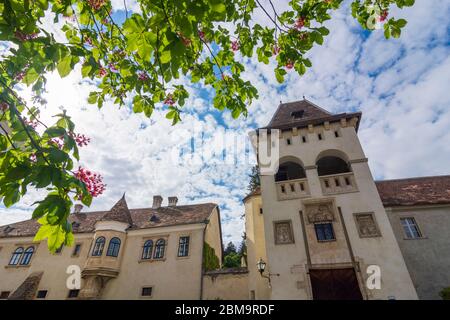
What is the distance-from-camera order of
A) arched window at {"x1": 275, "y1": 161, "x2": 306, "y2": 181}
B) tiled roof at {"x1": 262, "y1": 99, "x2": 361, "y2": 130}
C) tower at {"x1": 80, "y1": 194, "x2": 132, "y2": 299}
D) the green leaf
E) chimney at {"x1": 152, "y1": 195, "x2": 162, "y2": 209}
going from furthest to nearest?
chimney at {"x1": 152, "y1": 195, "x2": 162, "y2": 209} < tower at {"x1": 80, "y1": 194, "x2": 132, "y2": 299} < arched window at {"x1": 275, "y1": 161, "x2": 306, "y2": 181} < tiled roof at {"x1": 262, "y1": 99, "x2": 361, "y2": 130} < the green leaf

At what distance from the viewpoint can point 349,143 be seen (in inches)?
554

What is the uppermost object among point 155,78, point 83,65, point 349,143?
point 349,143

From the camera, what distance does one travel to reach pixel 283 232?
12.5 meters

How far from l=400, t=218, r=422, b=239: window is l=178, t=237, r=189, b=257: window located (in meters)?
14.8

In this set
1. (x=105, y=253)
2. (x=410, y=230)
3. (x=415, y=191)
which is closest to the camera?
(x=410, y=230)

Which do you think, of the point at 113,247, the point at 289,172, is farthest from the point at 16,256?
the point at 289,172

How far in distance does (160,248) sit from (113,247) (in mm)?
3945

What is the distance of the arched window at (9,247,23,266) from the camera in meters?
21.5

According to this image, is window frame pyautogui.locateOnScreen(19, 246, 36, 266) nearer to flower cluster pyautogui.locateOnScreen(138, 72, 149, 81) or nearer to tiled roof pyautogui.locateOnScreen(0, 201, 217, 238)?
tiled roof pyautogui.locateOnScreen(0, 201, 217, 238)

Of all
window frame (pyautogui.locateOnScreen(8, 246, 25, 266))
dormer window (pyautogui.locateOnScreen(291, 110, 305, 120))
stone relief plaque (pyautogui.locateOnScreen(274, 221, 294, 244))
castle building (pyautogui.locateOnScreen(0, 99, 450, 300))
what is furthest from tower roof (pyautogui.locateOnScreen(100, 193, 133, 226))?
dormer window (pyautogui.locateOnScreen(291, 110, 305, 120))

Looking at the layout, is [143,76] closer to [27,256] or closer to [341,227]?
[341,227]
